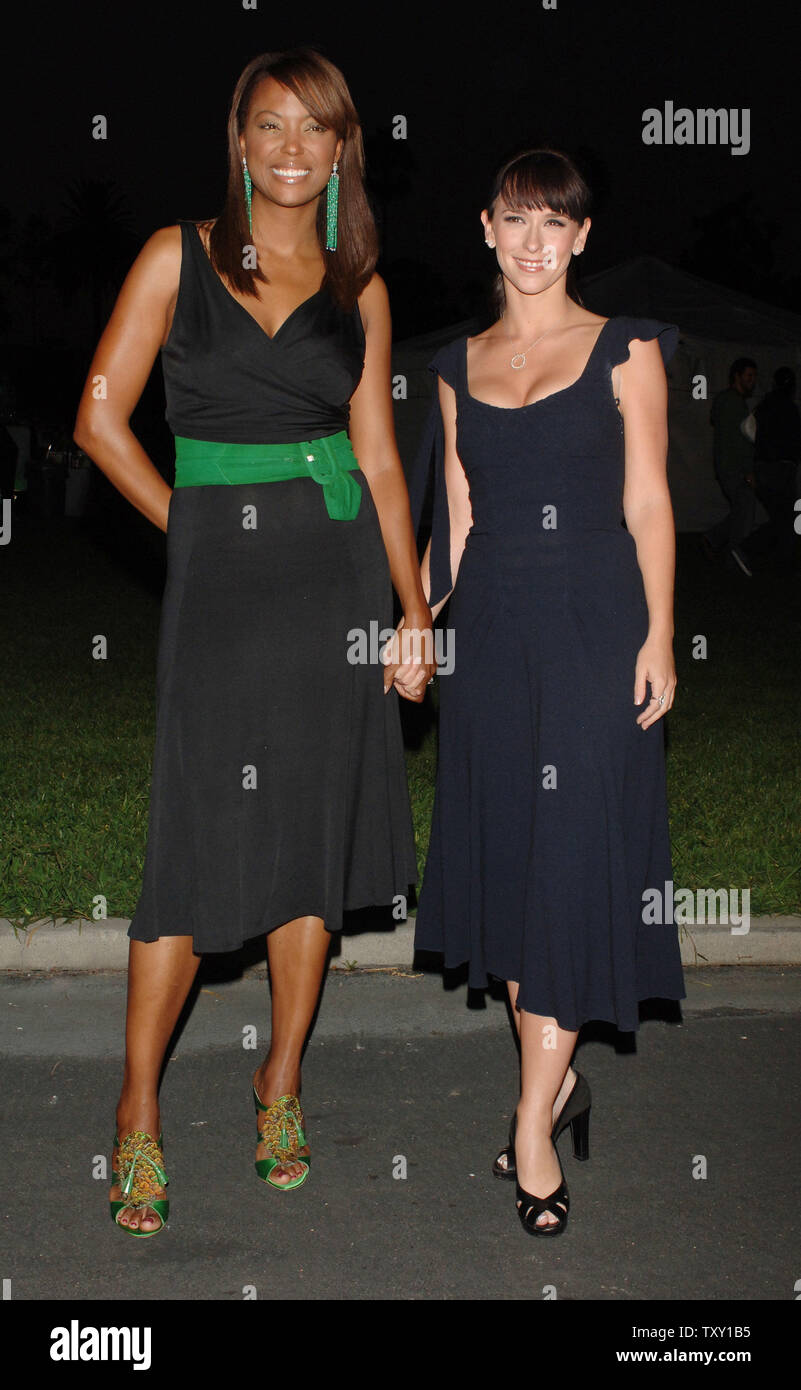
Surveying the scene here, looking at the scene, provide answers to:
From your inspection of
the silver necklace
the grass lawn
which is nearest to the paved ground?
the grass lawn

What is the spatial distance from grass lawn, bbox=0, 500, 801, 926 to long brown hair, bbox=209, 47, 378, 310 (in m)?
2.62

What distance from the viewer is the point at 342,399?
3.34 metres

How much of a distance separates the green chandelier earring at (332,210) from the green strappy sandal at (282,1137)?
2022 millimetres

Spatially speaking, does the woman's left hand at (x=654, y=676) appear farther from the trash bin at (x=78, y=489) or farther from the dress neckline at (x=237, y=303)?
the trash bin at (x=78, y=489)

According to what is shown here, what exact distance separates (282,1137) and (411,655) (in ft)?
3.96

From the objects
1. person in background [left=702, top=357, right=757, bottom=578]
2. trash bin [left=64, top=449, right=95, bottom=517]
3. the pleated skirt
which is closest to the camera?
the pleated skirt

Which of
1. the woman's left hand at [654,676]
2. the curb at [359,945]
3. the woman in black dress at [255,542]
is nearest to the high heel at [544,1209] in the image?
the woman in black dress at [255,542]

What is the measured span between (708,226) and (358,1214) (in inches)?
2746

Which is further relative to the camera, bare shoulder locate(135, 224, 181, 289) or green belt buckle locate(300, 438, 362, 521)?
green belt buckle locate(300, 438, 362, 521)

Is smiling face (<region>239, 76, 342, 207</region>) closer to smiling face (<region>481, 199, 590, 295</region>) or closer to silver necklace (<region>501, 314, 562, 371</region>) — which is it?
smiling face (<region>481, 199, 590, 295</region>)

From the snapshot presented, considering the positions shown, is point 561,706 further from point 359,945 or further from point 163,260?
point 359,945

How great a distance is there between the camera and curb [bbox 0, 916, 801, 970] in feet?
16.4

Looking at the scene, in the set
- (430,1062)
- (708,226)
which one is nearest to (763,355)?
(430,1062)
